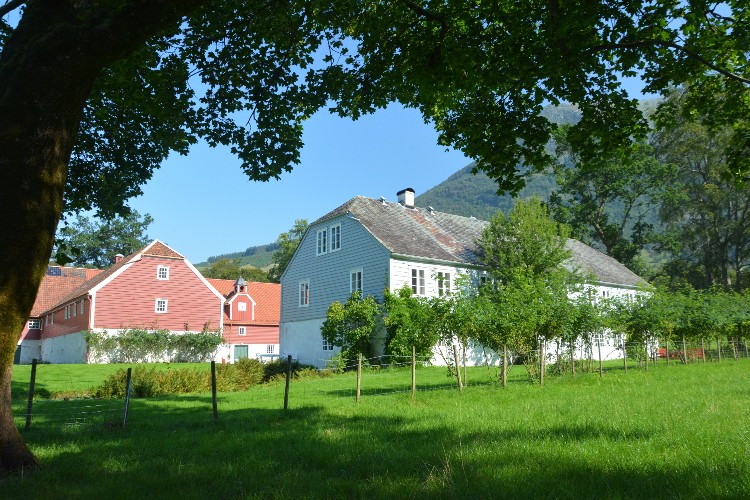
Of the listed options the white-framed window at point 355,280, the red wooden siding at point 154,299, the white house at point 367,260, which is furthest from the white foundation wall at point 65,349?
the white-framed window at point 355,280

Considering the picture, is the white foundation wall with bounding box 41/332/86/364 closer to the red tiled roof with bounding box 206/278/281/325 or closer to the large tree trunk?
the red tiled roof with bounding box 206/278/281/325

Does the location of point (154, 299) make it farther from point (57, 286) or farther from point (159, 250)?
point (57, 286)

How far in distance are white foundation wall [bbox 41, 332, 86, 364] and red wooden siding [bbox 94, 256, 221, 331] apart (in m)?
2.22

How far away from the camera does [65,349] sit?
4350 centimetres

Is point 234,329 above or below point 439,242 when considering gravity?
below

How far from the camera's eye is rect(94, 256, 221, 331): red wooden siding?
130 feet

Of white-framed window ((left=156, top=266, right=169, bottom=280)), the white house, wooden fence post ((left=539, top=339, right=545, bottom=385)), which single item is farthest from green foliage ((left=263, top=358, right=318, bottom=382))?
white-framed window ((left=156, top=266, right=169, bottom=280))

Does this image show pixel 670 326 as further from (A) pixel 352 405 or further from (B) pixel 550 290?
(A) pixel 352 405

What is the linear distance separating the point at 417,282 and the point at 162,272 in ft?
74.3

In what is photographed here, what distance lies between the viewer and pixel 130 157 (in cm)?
1302

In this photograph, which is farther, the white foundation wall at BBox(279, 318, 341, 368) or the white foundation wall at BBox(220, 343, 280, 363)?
the white foundation wall at BBox(220, 343, 280, 363)

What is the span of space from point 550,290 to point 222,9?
44.1ft

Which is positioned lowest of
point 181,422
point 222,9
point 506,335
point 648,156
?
point 181,422

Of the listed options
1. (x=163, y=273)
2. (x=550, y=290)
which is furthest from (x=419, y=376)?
(x=163, y=273)
